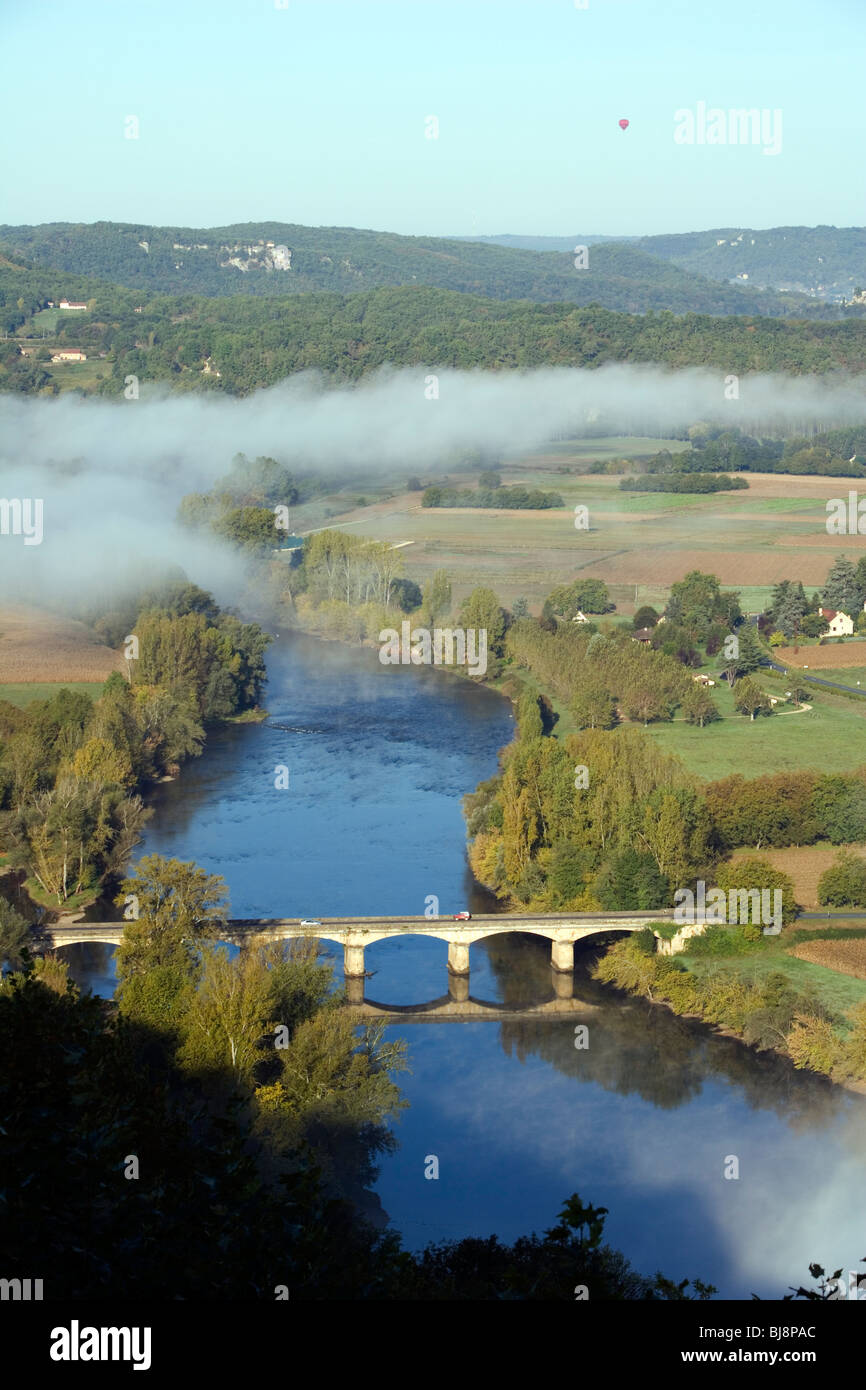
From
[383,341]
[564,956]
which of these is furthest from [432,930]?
[383,341]

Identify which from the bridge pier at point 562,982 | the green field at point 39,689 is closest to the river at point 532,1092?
the bridge pier at point 562,982

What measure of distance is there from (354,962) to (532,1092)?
268 inches

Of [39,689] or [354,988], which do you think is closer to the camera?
[354,988]

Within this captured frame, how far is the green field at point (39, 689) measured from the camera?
62750 mm

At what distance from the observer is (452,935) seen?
39969 mm

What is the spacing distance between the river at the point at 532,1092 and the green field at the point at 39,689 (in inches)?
389

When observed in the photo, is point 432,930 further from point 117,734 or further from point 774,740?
point 774,740

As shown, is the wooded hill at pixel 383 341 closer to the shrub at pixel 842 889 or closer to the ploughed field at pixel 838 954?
the shrub at pixel 842 889

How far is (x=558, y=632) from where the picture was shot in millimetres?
73938

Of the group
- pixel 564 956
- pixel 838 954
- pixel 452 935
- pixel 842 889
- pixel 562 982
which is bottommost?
pixel 562 982

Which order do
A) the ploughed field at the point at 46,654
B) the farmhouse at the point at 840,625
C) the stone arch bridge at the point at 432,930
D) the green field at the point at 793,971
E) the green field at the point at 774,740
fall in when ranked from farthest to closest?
the farmhouse at the point at 840,625 → the ploughed field at the point at 46,654 → the green field at the point at 774,740 → the stone arch bridge at the point at 432,930 → the green field at the point at 793,971

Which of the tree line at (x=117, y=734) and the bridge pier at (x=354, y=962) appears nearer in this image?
the bridge pier at (x=354, y=962)

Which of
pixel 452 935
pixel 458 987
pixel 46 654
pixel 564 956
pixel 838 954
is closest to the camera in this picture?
pixel 458 987

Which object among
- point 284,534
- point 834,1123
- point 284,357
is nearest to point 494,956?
point 834,1123
